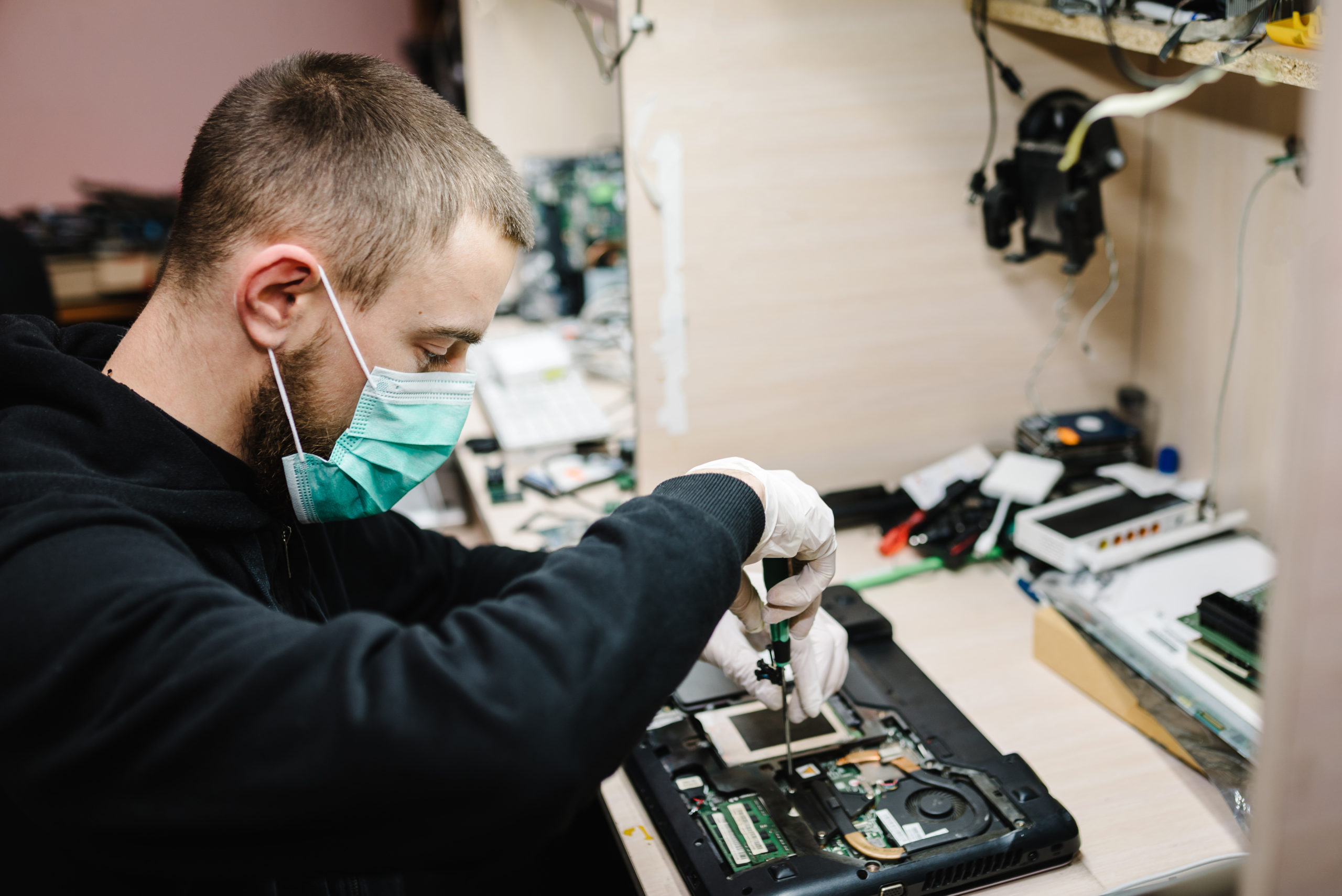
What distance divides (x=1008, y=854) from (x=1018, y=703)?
311mm

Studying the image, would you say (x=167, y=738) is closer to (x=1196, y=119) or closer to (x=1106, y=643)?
(x=1106, y=643)

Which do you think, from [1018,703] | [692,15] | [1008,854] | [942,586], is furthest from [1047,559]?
[692,15]

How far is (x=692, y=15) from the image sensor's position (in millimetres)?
1402

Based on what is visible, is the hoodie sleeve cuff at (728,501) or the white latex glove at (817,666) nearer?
the hoodie sleeve cuff at (728,501)

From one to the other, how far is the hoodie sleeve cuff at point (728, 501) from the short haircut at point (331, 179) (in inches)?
11.8

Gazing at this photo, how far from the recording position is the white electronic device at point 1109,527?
1.37 meters

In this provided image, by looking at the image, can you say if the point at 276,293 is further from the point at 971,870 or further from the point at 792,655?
the point at 971,870

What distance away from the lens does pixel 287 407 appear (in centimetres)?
92

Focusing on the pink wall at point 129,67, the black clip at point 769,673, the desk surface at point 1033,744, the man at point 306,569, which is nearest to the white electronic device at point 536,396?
the desk surface at point 1033,744

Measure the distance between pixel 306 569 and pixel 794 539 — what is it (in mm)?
516

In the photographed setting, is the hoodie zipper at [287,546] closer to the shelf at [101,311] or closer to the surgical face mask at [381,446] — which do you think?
the surgical face mask at [381,446]

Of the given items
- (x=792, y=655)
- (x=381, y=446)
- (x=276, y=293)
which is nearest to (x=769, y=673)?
A: (x=792, y=655)

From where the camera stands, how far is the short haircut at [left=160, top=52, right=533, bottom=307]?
0.86 meters

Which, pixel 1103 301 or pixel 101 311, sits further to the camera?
pixel 101 311
